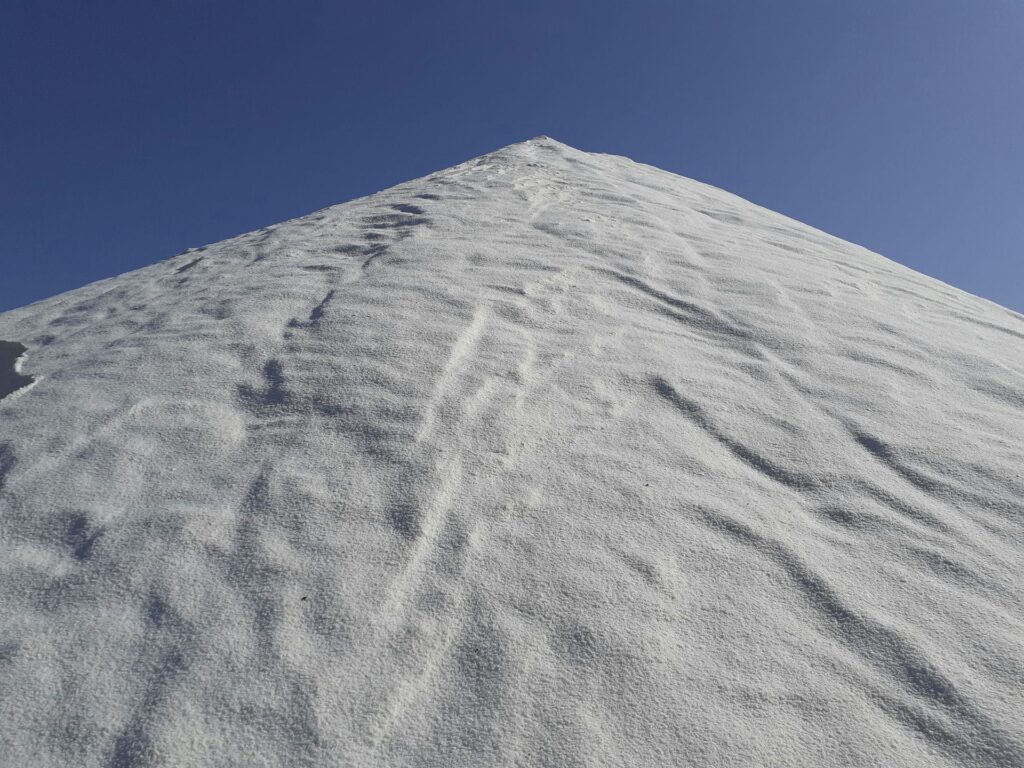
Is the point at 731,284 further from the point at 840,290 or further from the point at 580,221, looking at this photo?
the point at 580,221

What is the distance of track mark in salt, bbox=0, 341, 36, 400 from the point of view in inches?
120

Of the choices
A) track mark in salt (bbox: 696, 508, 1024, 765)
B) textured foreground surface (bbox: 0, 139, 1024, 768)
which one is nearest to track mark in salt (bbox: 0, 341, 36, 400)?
textured foreground surface (bbox: 0, 139, 1024, 768)

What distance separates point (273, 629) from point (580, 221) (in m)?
3.70

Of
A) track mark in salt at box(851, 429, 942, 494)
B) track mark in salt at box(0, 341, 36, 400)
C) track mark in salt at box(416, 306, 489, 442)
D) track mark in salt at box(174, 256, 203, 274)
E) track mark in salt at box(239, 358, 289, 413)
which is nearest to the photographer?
track mark in salt at box(851, 429, 942, 494)

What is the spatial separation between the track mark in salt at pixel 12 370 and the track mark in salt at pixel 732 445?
276cm

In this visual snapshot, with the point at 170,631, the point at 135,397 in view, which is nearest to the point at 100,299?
the point at 135,397

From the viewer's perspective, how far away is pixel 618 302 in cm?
345

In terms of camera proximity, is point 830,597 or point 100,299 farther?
point 100,299

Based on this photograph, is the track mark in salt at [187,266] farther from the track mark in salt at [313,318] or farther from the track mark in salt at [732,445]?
the track mark in salt at [732,445]

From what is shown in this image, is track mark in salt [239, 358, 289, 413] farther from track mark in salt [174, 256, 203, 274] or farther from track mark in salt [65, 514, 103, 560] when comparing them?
track mark in salt [174, 256, 203, 274]

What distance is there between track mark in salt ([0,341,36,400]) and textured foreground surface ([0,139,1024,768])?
48 mm

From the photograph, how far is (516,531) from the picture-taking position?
6.26 feet

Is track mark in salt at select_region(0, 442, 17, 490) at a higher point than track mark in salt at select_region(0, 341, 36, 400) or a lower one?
higher

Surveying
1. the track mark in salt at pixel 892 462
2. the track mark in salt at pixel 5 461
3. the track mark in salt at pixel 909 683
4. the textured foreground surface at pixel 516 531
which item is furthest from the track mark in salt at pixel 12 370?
the track mark in salt at pixel 892 462
